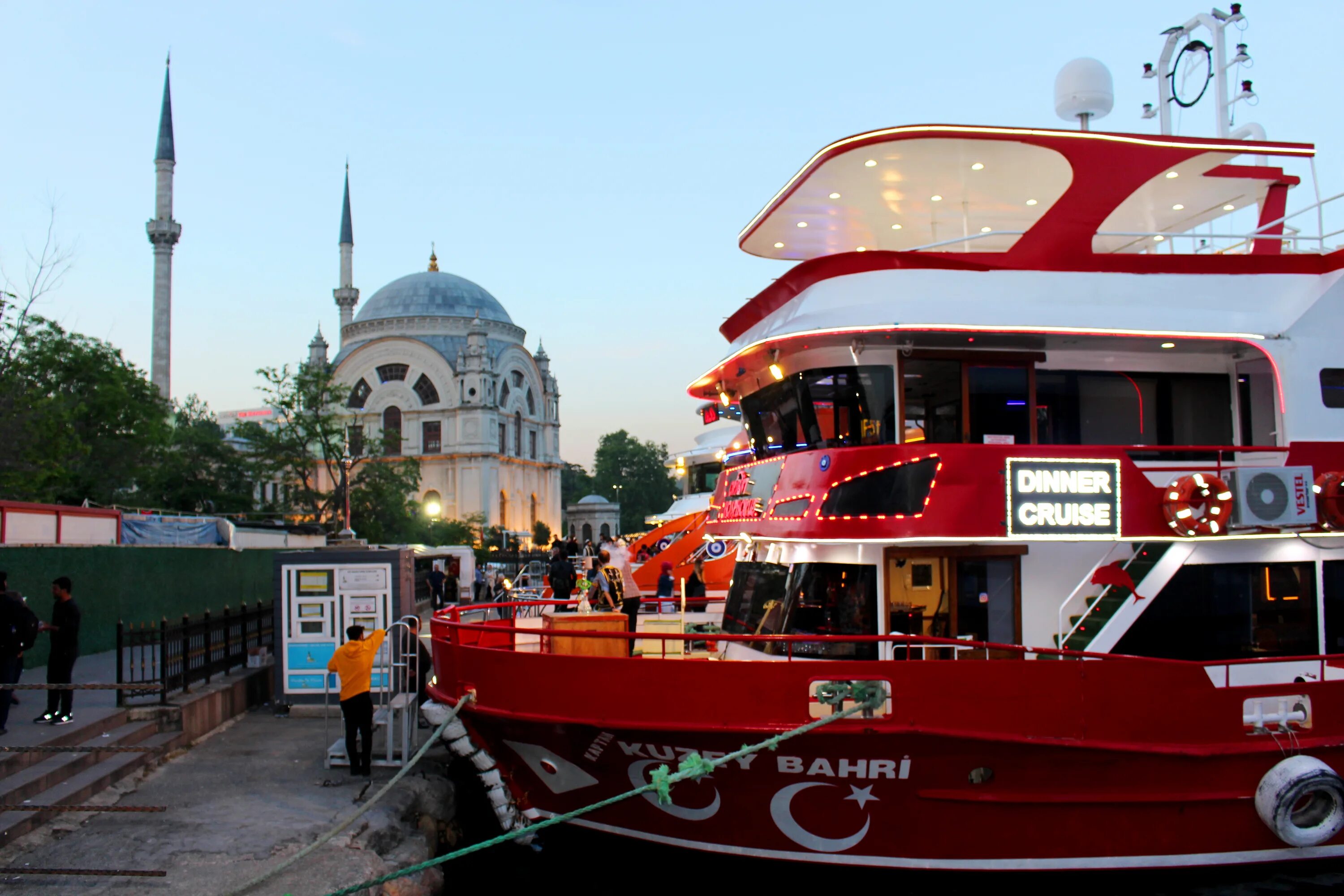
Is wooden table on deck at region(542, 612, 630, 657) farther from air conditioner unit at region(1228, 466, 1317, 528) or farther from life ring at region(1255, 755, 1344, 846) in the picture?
air conditioner unit at region(1228, 466, 1317, 528)

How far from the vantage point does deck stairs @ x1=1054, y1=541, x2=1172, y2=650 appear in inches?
343

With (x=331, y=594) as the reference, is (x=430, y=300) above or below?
above

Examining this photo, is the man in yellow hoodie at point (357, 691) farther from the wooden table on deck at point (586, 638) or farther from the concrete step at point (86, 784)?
the concrete step at point (86, 784)

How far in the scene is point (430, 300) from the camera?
80750 millimetres

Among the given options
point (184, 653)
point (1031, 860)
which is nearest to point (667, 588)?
point (184, 653)

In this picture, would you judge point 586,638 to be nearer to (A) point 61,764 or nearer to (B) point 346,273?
(A) point 61,764

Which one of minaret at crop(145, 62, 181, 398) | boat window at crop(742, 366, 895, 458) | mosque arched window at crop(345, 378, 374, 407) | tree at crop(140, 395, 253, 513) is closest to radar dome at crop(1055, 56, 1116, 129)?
boat window at crop(742, 366, 895, 458)

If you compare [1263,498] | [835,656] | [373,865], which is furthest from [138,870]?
[1263,498]

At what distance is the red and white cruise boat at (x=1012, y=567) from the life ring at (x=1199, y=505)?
27mm

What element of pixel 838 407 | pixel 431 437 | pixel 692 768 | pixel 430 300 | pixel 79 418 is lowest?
pixel 692 768

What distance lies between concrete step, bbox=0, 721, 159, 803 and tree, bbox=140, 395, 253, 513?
32.8m

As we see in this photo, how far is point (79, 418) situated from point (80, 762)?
98.3 feet

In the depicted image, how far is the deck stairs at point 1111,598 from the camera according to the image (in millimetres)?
8703

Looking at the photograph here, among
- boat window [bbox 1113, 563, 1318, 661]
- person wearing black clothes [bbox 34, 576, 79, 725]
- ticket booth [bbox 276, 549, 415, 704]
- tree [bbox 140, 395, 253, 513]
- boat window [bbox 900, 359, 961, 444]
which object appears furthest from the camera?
tree [bbox 140, 395, 253, 513]
